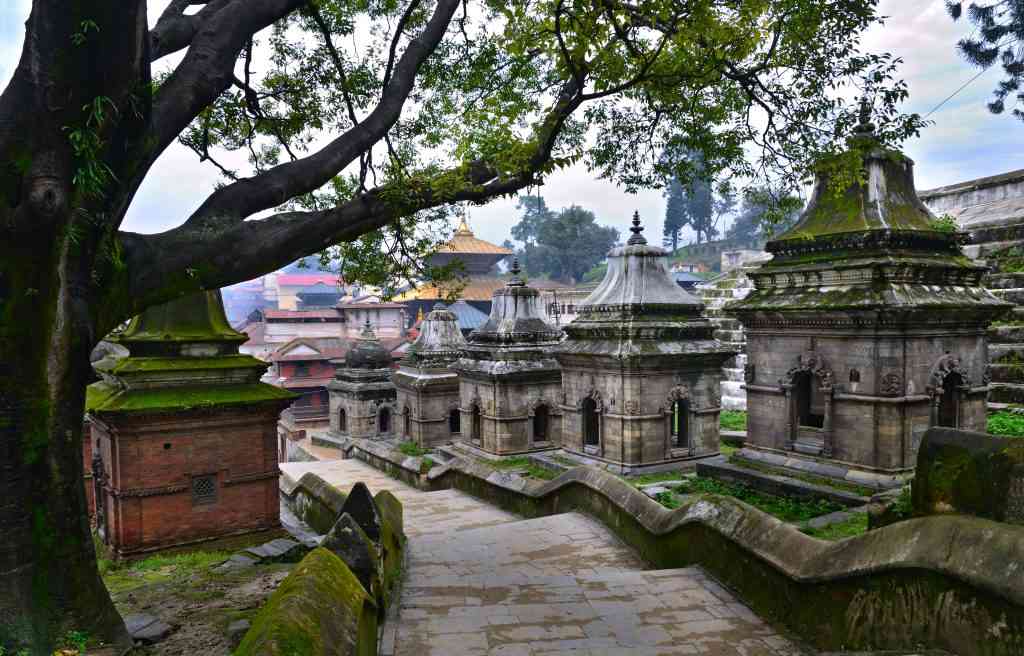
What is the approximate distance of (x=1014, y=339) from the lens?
1977 cm

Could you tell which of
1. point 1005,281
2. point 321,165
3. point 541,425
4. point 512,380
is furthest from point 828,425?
point 1005,281

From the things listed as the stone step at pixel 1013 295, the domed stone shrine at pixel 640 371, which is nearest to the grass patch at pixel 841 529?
the domed stone shrine at pixel 640 371

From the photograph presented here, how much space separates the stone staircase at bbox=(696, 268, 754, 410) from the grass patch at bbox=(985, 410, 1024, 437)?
8268mm

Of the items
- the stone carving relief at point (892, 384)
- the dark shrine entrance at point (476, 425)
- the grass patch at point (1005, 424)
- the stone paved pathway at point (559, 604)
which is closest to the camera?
the stone paved pathway at point (559, 604)

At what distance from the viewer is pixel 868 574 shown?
5008 mm

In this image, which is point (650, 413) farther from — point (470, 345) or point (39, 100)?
point (39, 100)

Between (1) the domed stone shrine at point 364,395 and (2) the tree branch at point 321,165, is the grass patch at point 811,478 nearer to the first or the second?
(2) the tree branch at point 321,165

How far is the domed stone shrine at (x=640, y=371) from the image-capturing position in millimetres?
16234

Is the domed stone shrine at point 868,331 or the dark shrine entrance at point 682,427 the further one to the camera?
the dark shrine entrance at point 682,427

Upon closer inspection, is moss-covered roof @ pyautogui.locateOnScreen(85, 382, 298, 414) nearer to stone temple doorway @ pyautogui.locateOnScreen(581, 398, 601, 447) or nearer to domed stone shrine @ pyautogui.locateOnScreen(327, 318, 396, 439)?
stone temple doorway @ pyautogui.locateOnScreen(581, 398, 601, 447)

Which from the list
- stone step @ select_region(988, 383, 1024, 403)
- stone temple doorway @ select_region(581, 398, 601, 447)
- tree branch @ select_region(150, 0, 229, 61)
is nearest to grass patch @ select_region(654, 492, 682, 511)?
stone temple doorway @ select_region(581, 398, 601, 447)

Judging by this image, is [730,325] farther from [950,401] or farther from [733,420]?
[950,401]

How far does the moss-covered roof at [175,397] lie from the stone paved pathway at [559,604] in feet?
16.6

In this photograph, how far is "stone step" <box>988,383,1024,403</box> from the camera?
1814cm
